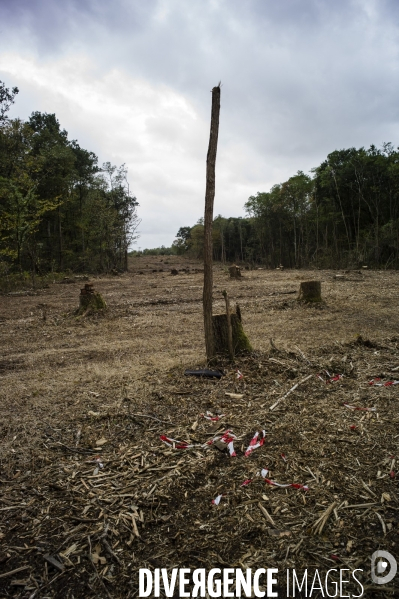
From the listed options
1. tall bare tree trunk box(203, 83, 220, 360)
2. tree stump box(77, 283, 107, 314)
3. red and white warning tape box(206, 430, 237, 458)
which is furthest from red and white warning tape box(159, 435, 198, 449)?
tree stump box(77, 283, 107, 314)

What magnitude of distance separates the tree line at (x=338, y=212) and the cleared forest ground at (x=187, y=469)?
74.4 ft

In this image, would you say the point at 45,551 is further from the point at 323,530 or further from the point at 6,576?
the point at 323,530

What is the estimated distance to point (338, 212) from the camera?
101 feet

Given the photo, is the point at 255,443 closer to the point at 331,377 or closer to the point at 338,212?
the point at 331,377

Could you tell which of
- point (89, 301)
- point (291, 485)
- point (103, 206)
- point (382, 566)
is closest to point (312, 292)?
point (89, 301)

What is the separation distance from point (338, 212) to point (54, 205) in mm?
23140

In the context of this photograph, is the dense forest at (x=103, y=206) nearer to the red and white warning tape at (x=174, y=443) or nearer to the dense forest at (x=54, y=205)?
the dense forest at (x=54, y=205)

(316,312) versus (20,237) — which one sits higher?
(20,237)

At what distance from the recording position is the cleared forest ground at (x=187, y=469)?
5.89ft

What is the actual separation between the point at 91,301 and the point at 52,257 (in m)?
20.0

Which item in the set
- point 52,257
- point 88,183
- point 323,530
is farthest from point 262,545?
point 88,183

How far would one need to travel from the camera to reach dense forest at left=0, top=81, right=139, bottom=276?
704 inches

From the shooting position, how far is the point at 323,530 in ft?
6.22

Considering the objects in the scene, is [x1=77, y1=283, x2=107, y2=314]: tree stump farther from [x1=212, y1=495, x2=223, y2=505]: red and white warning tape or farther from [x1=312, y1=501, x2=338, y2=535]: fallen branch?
[x1=312, y1=501, x2=338, y2=535]: fallen branch
